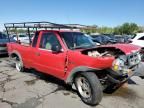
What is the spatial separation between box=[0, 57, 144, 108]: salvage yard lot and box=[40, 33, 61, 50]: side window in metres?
1.28

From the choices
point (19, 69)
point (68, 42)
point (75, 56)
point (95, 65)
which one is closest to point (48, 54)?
point (68, 42)

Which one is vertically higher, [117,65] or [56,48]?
[56,48]

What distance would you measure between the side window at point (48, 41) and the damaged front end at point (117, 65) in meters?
1.10

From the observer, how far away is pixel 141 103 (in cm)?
456

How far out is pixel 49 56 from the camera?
5559 mm

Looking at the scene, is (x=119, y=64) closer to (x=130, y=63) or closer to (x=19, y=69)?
(x=130, y=63)

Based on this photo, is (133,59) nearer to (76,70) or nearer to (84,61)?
(84,61)

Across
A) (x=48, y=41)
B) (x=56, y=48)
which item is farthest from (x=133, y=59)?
(x=48, y=41)

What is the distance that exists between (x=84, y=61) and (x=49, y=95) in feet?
4.96

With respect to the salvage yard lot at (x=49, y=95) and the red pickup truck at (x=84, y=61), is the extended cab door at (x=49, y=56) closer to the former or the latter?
the red pickup truck at (x=84, y=61)

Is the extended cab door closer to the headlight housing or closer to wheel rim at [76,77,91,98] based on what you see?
wheel rim at [76,77,91,98]

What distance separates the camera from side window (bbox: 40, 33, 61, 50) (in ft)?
18.0

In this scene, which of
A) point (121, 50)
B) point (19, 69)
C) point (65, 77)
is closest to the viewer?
point (121, 50)

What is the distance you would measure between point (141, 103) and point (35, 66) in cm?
365
